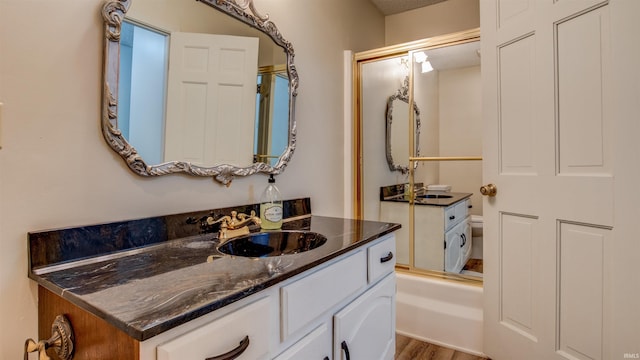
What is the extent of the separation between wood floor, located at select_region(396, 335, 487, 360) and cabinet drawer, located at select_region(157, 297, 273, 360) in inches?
54.2

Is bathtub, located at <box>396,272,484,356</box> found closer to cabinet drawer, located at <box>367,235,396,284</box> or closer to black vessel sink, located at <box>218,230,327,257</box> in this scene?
cabinet drawer, located at <box>367,235,396,284</box>

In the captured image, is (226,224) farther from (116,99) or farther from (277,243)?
(116,99)

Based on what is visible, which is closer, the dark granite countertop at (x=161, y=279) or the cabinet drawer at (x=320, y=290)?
the dark granite countertop at (x=161, y=279)

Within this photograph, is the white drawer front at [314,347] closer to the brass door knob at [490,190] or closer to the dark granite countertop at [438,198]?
the brass door knob at [490,190]

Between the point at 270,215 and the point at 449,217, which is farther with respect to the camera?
the point at 449,217

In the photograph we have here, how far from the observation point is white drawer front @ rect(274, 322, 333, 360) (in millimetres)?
869

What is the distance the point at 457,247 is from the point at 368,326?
125 centimetres

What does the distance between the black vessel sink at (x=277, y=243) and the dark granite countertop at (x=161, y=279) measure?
0.46 feet

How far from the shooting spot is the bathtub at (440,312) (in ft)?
6.16

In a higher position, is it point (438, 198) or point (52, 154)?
point (52, 154)

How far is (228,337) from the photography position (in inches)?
27.0

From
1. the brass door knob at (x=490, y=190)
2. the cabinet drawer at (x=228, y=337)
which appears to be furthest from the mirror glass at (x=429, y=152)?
the cabinet drawer at (x=228, y=337)

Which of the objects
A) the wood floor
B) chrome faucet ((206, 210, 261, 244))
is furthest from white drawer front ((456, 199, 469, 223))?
chrome faucet ((206, 210, 261, 244))

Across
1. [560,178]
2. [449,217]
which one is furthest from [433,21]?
[560,178]
